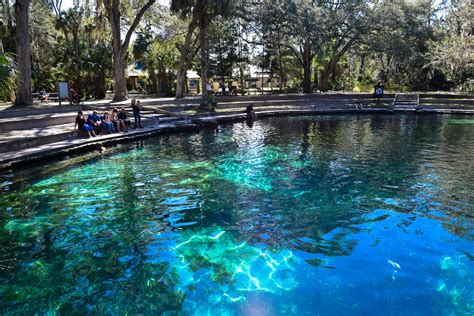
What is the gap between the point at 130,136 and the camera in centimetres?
1644

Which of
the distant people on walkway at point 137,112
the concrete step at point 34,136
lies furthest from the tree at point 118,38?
the concrete step at point 34,136

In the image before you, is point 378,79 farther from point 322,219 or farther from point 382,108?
point 322,219

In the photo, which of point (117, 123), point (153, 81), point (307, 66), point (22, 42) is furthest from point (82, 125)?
point (307, 66)

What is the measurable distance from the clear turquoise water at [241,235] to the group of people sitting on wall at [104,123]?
104 inches

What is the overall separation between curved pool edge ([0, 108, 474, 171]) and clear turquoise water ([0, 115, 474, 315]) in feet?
2.23

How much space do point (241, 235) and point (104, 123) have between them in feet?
37.6

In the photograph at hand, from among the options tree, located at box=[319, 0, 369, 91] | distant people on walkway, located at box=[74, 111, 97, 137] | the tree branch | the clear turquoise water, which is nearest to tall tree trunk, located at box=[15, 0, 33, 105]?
the tree branch

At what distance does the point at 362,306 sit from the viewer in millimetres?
5004

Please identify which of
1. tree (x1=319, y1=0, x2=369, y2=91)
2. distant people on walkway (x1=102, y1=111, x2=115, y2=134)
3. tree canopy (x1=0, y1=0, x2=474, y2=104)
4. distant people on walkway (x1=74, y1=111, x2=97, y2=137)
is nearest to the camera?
distant people on walkway (x1=74, y1=111, x2=97, y2=137)

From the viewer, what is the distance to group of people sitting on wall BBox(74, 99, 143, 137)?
15.2 meters

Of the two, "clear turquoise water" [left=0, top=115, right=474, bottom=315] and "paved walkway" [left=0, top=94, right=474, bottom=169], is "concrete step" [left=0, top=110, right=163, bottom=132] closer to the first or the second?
"paved walkway" [left=0, top=94, right=474, bottom=169]

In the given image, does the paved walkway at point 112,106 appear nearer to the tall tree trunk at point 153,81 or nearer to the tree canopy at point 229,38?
the tree canopy at point 229,38

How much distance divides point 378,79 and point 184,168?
133 ft

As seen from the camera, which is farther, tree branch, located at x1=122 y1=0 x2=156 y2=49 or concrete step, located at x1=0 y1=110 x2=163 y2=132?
tree branch, located at x1=122 y1=0 x2=156 y2=49
